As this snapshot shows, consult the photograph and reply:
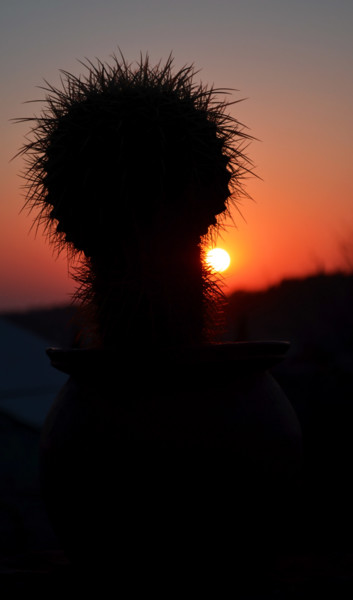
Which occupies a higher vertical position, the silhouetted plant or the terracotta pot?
the silhouetted plant

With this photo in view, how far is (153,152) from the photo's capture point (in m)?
2.38

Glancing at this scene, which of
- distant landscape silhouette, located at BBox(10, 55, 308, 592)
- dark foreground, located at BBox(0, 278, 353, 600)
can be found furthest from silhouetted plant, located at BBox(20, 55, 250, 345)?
dark foreground, located at BBox(0, 278, 353, 600)

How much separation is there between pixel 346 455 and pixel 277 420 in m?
1.33

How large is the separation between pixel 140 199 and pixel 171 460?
3.05 feet

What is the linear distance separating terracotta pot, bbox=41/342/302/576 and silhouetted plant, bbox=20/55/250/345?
0.72 ft

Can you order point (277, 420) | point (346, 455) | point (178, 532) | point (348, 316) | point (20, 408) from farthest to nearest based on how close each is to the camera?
point (348, 316)
point (20, 408)
point (346, 455)
point (277, 420)
point (178, 532)

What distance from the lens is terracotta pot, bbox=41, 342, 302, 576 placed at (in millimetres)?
2139

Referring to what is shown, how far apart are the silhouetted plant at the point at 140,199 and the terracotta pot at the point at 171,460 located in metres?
0.22

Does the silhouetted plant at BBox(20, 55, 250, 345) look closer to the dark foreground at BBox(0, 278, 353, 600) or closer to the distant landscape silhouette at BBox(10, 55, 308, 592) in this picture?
the distant landscape silhouette at BBox(10, 55, 308, 592)

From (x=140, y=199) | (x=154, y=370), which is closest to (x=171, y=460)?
(x=154, y=370)

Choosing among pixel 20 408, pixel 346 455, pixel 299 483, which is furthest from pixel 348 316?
pixel 299 483

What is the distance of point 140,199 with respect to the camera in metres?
2.40

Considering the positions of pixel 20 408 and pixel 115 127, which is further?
pixel 20 408

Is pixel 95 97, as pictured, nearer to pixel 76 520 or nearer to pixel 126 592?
pixel 76 520
